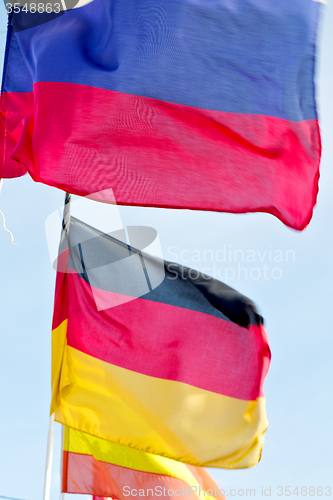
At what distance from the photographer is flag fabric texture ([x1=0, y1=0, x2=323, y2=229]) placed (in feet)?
15.3

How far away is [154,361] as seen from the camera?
17.6 feet

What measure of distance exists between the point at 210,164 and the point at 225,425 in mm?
2893

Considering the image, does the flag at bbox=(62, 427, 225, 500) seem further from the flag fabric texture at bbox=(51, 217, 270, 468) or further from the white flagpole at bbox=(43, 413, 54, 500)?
the flag fabric texture at bbox=(51, 217, 270, 468)

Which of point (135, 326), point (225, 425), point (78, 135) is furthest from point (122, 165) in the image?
point (225, 425)

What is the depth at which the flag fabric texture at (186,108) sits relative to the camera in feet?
15.3

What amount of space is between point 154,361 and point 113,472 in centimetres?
182

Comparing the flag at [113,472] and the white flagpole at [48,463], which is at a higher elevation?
the white flagpole at [48,463]

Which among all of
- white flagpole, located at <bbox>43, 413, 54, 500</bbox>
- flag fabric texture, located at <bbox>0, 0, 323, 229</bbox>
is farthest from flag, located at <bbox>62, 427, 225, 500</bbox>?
flag fabric texture, located at <bbox>0, 0, 323, 229</bbox>

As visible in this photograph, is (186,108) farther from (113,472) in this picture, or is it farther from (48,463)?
(113,472)

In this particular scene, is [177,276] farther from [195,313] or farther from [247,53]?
[247,53]

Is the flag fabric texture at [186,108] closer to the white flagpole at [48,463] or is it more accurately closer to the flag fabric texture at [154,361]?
the flag fabric texture at [154,361]

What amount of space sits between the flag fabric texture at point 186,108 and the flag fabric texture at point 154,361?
1.29 metres

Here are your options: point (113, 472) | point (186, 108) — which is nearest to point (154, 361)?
point (113, 472)

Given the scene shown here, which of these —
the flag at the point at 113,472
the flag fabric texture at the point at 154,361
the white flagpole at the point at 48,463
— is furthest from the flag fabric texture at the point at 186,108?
the flag at the point at 113,472
